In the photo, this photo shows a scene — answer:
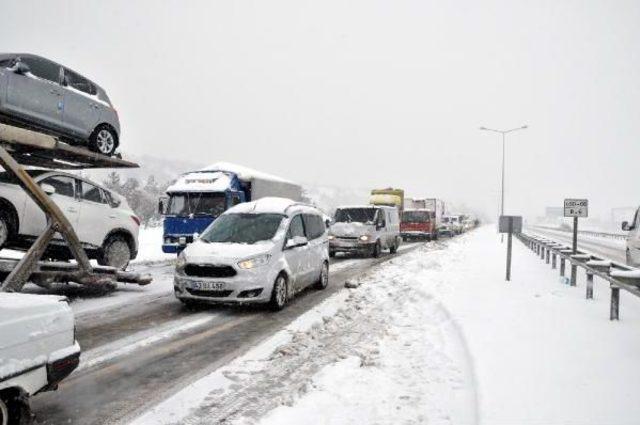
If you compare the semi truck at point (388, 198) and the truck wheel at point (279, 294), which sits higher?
the semi truck at point (388, 198)

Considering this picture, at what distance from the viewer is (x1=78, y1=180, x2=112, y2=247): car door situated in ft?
30.1

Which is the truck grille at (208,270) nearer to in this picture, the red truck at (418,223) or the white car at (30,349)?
the white car at (30,349)

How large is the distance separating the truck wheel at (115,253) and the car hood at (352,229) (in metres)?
9.16

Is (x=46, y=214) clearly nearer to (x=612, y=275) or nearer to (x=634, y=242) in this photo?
(x=612, y=275)

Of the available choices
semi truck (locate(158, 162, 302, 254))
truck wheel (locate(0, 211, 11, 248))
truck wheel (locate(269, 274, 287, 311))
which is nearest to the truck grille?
truck wheel (locate(269, 274, 287, 311))

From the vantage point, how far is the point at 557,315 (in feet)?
23.7

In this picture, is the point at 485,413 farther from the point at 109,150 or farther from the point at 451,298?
the point at 109,150

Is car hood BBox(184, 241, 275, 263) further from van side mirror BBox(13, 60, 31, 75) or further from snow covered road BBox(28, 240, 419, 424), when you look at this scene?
van side mirror BBox(13, 60, 31, 75)

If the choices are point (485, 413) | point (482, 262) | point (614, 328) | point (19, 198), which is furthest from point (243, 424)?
point (482, 262)

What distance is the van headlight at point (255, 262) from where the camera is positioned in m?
7.66

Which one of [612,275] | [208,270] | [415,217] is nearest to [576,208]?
[612,275]

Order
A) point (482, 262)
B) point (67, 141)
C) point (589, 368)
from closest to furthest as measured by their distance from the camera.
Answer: point (589, 368), point (67, 141), point (482, 262)

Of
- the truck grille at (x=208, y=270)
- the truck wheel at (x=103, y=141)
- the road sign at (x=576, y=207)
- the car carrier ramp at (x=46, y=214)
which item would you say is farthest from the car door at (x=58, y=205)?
the road sign at (x=576, y=207)

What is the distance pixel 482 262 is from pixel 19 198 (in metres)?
13.3
